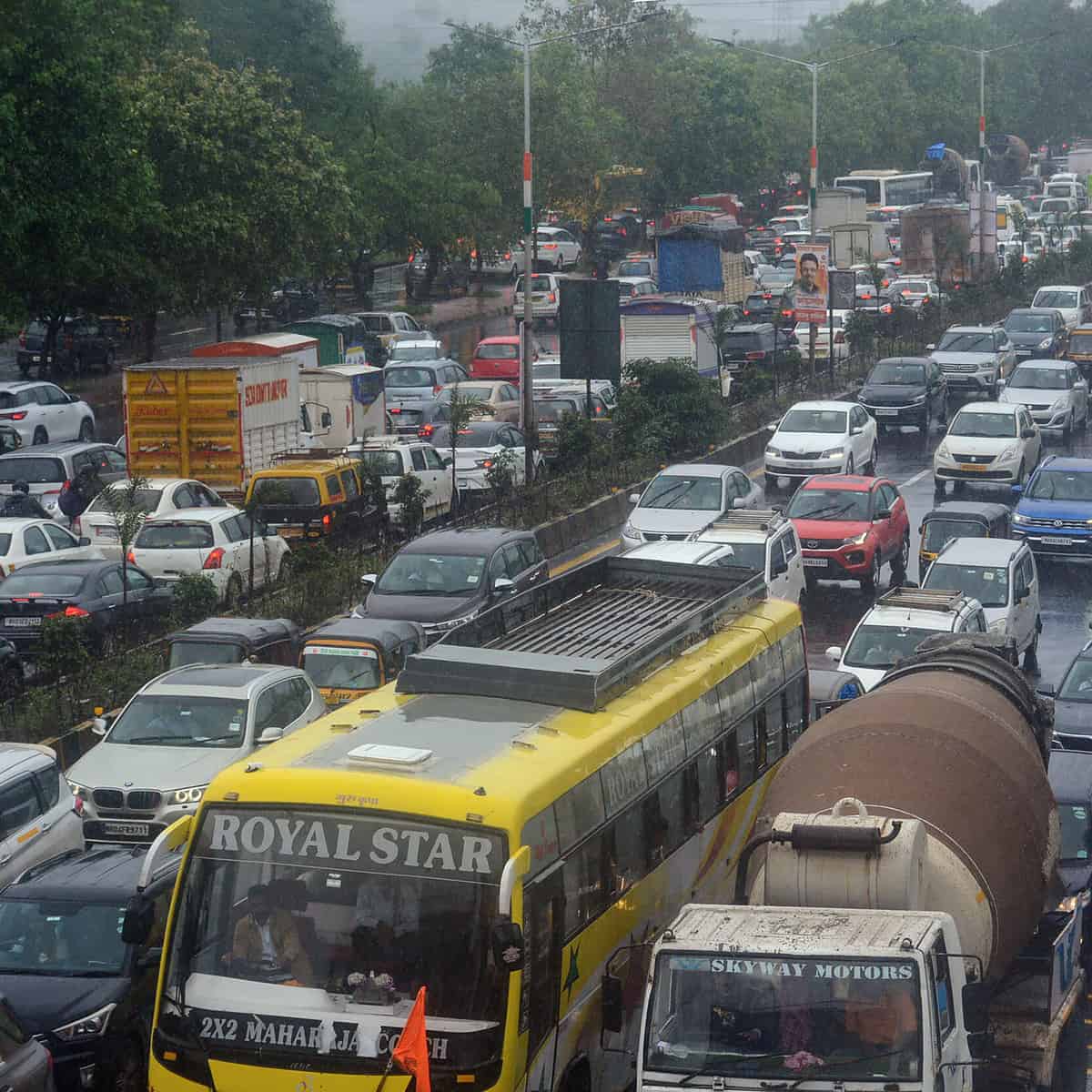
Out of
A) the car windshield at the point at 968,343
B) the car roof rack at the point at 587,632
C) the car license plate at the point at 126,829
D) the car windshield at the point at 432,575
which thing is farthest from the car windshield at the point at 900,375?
the car license plate at the point at 126,829

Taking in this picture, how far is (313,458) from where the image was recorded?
27953 millimetres

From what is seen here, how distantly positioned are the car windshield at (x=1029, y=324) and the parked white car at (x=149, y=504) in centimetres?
2741

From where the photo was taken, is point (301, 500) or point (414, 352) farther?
point (414, 352)

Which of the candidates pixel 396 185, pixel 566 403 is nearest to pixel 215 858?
pixel 566 403

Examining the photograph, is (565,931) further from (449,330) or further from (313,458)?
(449,330)

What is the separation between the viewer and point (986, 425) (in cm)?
3284

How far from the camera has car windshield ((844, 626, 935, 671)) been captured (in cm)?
1928

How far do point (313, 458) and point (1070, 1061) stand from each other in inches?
726

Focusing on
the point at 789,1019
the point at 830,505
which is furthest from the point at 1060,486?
the point at 789,1019

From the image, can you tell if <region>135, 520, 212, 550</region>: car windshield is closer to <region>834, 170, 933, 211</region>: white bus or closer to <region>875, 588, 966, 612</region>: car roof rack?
<region>875, 588, 966, 612</region>: car roof rack

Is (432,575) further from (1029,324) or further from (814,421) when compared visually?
(1029,324)

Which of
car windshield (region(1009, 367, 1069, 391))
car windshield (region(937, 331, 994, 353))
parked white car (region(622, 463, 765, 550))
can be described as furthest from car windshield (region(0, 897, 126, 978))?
car windshield (region(937, 331, 994, 353))

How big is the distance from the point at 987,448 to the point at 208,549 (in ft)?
47.3

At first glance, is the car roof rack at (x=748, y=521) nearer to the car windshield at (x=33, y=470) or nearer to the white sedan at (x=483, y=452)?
the white sedan at (x=483, y=452)
